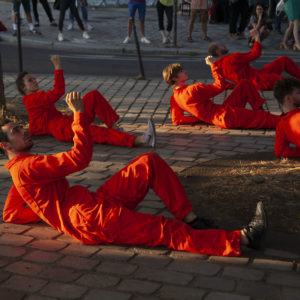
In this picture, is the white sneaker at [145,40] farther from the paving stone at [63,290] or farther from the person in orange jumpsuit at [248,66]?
the paving stone at [63,290]

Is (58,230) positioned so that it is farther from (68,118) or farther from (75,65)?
(75,65)

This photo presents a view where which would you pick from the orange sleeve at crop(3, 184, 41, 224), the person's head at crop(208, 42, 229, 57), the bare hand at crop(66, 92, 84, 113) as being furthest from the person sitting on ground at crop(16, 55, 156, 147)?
the bare hand at crop(66, 92, 84, 113)

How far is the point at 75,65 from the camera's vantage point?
12.4 meters

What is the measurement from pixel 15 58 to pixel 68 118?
6.84 m

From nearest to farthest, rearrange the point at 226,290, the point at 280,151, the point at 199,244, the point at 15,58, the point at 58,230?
the point at 226,290, the point at 199,244, the point at 58,230, the point at 280,151, the point at 15,58

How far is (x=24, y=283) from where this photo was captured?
3.50 meters

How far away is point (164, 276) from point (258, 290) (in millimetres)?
604

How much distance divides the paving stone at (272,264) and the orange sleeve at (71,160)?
1.34 meters

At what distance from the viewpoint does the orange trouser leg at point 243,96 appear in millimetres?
7477

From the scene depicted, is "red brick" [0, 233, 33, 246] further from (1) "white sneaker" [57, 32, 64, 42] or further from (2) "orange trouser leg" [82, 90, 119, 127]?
(1) "white sneaker" [57, 32, 64, 42]

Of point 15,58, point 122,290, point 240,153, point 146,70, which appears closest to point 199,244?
point 122,290

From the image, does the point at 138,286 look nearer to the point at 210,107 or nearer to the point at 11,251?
the point at 11,251

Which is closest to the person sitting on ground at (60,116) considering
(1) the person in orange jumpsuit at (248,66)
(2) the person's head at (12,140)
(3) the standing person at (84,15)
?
(1) the person in orange jumpsuit at (248,66)

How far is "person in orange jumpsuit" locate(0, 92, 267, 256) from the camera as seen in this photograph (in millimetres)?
3805
